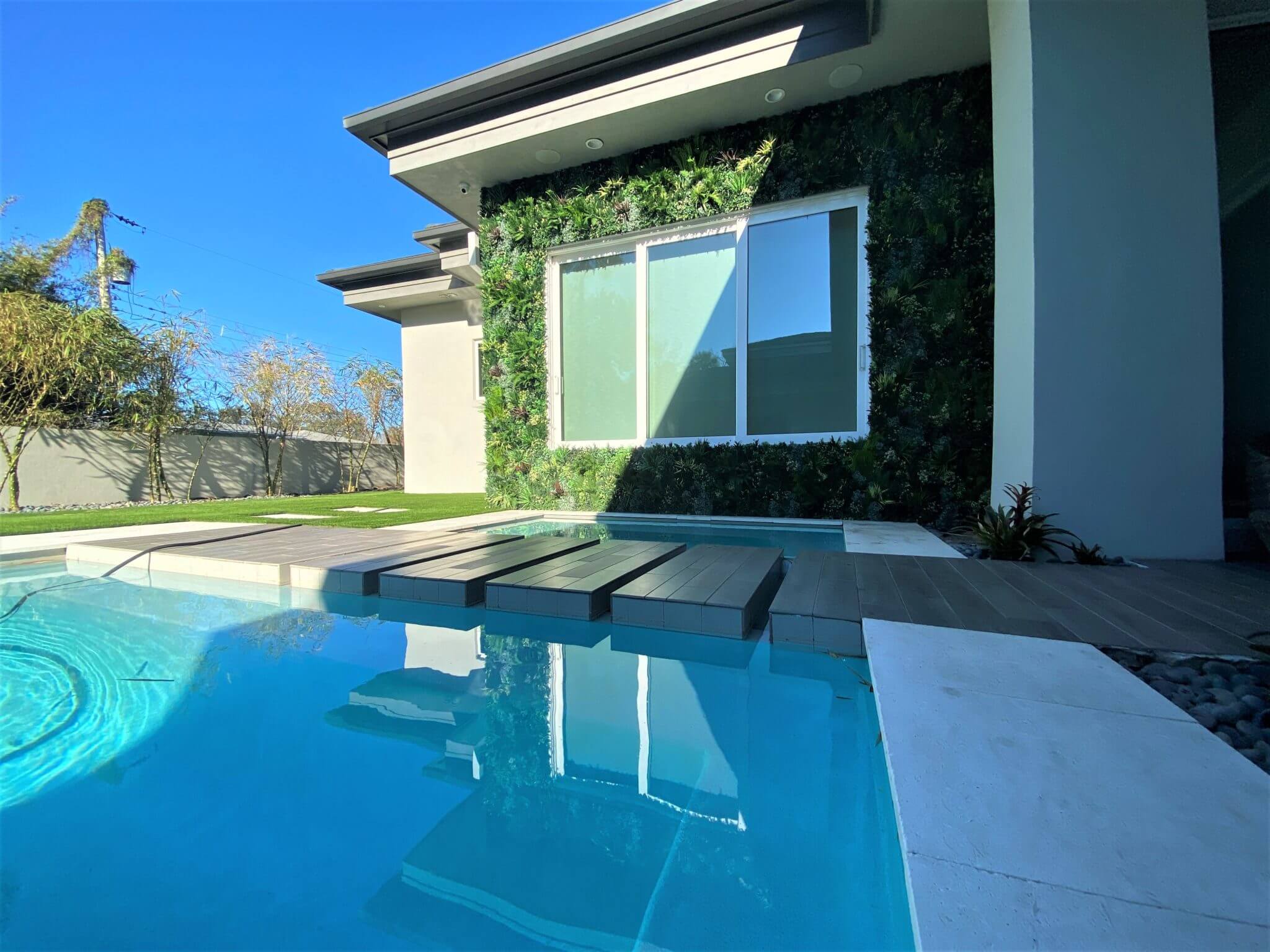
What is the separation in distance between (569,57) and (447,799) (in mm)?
5793

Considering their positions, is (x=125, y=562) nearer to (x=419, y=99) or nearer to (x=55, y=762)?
(x=55, y=762)

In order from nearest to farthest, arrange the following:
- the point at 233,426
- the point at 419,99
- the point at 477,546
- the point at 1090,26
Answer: the point at 1090,26, the point at 477,546, the point at 419,99, the point at 233,426

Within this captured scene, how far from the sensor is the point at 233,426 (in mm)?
11375

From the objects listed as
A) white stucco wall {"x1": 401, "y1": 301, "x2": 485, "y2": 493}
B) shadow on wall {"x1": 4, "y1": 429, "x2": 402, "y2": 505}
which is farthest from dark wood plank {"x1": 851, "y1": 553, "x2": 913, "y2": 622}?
shadow on wall {"x1": 4, "y1": 429, "x2": 402, "y2": 505}

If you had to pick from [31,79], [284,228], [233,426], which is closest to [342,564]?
[233,426]

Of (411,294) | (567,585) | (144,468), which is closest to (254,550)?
(567,585)

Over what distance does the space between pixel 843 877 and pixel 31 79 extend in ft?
50.5

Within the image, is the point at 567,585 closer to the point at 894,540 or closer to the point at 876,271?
the point at 894,540

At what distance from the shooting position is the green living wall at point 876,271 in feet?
14.4

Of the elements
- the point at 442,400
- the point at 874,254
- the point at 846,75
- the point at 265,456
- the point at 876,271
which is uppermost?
the point at 846,75

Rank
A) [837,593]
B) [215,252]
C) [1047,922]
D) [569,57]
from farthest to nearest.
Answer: [215,252]
[569,57]
[837,593]
[1047,922]

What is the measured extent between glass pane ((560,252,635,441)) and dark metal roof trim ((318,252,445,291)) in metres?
4.83

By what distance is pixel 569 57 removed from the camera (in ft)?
15.7

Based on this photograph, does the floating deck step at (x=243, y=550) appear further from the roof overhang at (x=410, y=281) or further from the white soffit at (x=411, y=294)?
the white soffit at (x=411, y=294)
